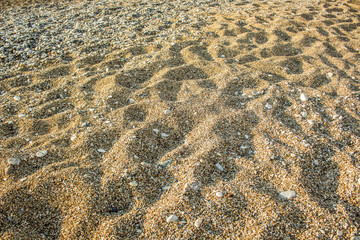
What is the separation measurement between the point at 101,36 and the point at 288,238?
5.44 metres

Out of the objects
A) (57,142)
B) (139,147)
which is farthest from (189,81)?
(57,142)

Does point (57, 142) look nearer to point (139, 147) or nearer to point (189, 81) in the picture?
point (139, 147)

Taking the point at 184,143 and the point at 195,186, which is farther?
the point at 184,143

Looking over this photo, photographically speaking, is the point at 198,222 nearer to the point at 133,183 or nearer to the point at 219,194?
the point at 219,194

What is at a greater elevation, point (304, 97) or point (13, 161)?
point (13, 161)

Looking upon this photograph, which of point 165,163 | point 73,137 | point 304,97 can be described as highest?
point 73,137

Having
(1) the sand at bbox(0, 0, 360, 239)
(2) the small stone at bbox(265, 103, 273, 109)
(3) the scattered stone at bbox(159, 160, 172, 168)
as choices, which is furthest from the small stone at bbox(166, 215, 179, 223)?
(2) the small stone at bbox(265, 103, 273, 109)

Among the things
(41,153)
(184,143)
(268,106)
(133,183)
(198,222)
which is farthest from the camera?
(268,106)

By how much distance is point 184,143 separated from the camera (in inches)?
113

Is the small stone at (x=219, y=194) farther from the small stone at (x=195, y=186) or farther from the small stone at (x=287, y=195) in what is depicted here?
the small stone at (x=287, y=195)

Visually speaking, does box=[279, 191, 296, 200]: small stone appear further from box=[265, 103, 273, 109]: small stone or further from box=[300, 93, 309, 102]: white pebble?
box=[300, 93, 309, 102]: white pebble

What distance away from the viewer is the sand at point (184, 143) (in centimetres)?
207

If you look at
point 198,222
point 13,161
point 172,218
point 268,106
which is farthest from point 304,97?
point 13,161

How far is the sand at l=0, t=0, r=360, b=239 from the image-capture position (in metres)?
2.07
